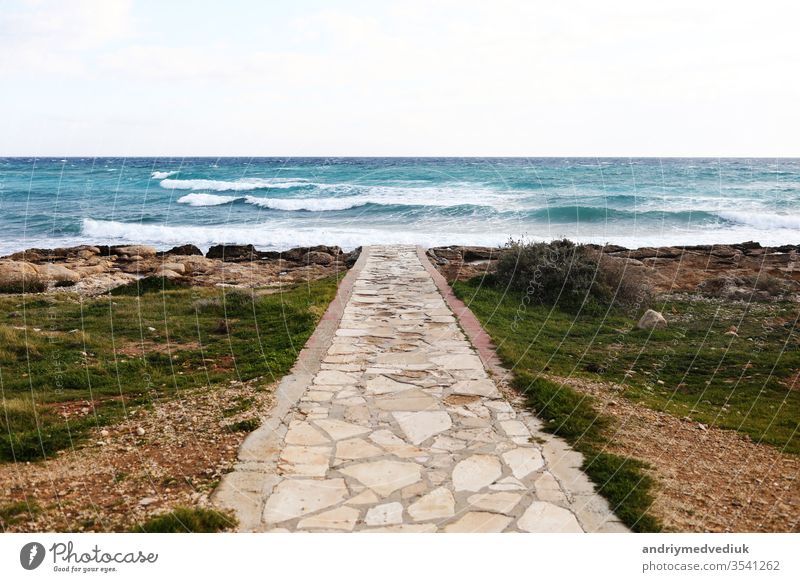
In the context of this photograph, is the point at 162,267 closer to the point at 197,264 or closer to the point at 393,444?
the point at 197,264

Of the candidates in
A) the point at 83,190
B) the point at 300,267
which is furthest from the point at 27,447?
the point at 83,190

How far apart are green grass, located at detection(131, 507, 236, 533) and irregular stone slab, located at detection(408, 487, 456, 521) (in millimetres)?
1176

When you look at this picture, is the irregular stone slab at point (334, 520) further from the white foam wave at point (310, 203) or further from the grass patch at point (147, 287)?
Answer: the white foam wave at point (310, 203)

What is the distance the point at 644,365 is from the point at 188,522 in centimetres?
622

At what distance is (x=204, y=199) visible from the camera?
44719 mm

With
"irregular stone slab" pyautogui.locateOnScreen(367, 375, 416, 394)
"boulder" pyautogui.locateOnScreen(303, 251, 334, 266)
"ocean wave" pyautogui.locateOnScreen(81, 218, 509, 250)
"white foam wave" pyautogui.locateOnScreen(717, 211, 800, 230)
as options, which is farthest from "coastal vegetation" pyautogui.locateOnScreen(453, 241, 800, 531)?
"white foam wave" pyautogui.locateOnScreen(717, 211, 800, 230)

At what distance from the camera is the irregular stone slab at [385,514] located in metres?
4.14

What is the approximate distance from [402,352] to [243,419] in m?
2.64

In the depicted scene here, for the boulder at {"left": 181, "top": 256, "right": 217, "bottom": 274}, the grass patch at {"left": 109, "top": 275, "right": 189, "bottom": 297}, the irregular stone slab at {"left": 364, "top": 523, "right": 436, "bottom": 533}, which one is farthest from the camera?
the boulder at {"left": 181, "top": 256, "right": 217, "bottom": 274}

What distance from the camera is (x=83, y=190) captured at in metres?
49.7

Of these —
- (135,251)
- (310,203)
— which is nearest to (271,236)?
(135,251)

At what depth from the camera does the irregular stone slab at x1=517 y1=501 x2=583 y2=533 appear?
408cm

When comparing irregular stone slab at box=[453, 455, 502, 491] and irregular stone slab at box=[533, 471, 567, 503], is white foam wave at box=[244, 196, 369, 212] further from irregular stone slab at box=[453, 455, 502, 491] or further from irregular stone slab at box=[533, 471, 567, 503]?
irregular stone slab at box=[533, 471, 567, 503]
